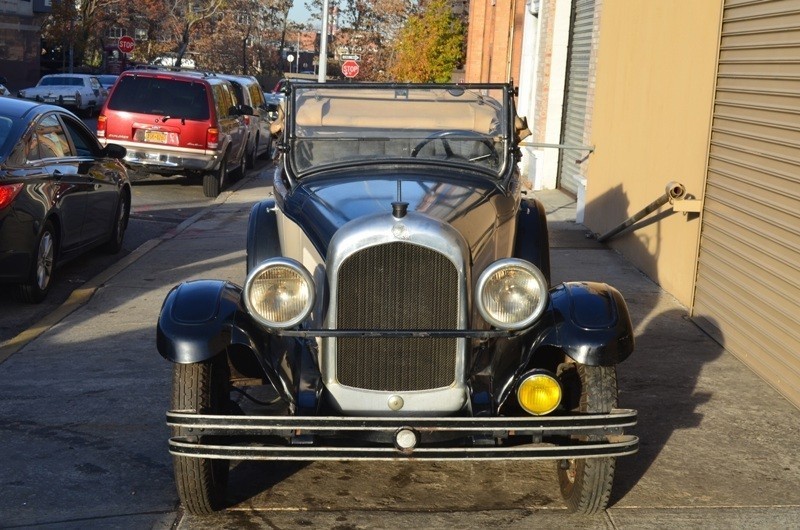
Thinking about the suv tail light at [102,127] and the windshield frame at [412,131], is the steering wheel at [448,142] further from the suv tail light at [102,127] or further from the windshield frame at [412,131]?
the suv tail light at [102,127]

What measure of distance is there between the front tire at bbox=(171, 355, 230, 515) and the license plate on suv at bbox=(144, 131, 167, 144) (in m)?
13.4

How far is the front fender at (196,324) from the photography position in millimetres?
4953

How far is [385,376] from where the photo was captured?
4.97 m

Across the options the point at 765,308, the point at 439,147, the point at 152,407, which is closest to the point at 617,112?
the point at 765,308

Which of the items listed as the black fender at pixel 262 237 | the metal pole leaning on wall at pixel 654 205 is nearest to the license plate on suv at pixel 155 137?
the metal pole leaning on wall at pixel 654 205

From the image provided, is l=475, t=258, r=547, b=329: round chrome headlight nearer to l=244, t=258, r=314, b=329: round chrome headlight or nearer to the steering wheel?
l=244, t=258, r=314, b=329: round chrome headlight

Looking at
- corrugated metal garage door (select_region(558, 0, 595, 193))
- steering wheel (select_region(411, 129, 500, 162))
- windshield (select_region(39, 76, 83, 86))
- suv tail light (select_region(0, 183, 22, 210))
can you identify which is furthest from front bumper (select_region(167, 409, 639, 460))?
windshield (select_region(39, 76, 83, 86))

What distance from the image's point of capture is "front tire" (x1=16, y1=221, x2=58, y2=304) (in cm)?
957

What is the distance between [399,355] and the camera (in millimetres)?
4957

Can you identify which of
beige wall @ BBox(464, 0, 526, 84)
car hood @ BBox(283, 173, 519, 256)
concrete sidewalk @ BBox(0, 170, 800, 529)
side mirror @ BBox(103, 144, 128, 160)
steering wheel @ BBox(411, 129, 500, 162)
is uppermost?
beige wall @ BBox(464, 0, 526, 84)

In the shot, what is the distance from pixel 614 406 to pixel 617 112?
7989 millimetres

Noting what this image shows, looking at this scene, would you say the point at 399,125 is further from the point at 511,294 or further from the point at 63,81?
the point at 63,81

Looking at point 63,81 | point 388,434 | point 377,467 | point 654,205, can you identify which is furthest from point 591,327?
point 63,81

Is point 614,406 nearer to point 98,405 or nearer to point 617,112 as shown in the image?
point 98,405
